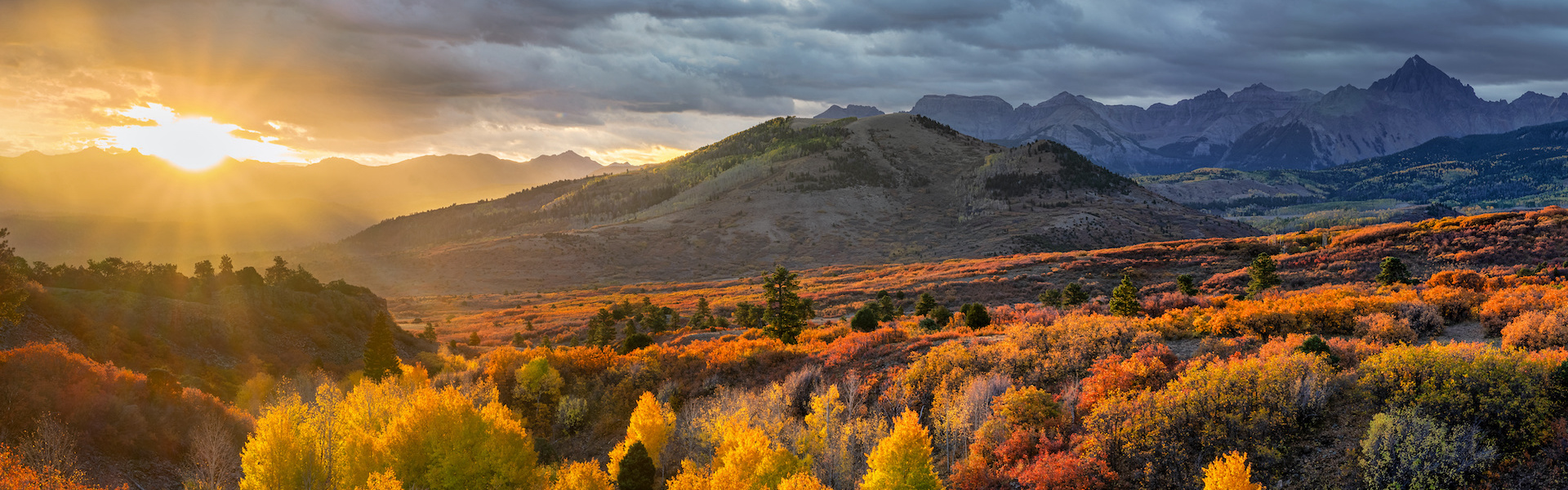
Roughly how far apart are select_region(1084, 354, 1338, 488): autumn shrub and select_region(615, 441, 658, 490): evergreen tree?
15572mm

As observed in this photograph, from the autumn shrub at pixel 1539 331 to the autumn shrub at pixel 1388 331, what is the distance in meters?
2.23

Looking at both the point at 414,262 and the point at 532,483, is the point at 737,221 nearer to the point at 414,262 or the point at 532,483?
the point at 414,262

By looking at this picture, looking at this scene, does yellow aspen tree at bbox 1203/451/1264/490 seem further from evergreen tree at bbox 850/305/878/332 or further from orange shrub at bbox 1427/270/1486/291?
evergreen tree at bbox 850/305/878/332

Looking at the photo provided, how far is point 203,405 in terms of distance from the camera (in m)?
29.6

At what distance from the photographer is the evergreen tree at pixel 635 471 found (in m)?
25.7

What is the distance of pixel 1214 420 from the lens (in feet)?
59.4

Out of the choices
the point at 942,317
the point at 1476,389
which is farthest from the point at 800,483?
the point at 942,317

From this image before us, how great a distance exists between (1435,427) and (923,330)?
2569 centimetres

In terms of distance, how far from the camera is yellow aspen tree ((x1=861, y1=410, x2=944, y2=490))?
19.1m

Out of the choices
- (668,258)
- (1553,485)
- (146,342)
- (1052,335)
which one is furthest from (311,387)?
(668,258)

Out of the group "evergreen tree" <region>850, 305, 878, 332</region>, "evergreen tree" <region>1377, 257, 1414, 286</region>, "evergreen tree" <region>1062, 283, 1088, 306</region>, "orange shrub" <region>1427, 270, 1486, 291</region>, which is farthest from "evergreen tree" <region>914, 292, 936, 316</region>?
"orange shrub" <region>1427, 270, 1486, 291</region>

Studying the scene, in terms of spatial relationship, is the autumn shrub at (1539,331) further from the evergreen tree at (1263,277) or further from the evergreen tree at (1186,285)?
the evergreen tree at (1186,285)

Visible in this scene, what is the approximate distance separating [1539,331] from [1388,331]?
345 cm

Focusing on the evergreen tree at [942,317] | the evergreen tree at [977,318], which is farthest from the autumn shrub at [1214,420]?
the evergreen tree at [942,317]
